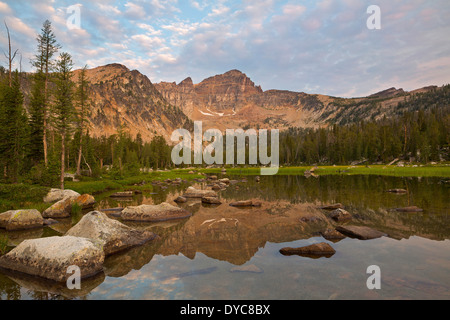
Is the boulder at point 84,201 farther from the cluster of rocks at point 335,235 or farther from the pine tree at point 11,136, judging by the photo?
the cluster of rocks at point 335,235

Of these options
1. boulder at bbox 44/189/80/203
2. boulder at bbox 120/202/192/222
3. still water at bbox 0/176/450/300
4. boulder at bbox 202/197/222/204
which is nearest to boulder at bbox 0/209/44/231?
still water at bbox 0/176/450/300

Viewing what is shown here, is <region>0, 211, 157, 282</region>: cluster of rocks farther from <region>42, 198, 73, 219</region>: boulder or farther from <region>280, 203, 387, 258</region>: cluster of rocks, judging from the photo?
<region>42, 198, 73, 219</region>: boulder

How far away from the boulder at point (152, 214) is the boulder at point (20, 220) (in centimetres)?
556

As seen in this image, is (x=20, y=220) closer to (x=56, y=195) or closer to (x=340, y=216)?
(x=56, y=195)

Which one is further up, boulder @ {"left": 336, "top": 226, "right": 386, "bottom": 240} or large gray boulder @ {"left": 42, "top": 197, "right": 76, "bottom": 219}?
boulder @ {"left": 336, "top": 226, "right": 386, "bottom": 240}

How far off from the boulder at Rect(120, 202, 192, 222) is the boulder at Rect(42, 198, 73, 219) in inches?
227

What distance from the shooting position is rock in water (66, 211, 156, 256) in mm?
11641

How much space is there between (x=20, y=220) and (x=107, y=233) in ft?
29.7

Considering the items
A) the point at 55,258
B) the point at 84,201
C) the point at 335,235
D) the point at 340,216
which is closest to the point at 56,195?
the point at 84,201

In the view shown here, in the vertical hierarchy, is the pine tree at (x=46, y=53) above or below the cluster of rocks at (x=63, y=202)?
above

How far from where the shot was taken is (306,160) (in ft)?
472

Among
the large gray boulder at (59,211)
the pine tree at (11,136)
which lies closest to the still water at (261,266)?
the large gray boulder at (59,211)

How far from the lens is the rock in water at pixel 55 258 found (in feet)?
28.5
